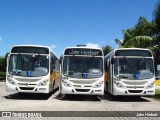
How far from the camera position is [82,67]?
2017cm

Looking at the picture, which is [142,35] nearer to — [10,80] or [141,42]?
[141,42]

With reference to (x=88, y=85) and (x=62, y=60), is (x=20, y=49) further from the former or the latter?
(x=88, y=85)

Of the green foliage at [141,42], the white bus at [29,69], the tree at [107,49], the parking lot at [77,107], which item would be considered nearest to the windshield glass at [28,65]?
the white bus at [29,69]

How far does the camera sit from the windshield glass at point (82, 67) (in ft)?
65.6

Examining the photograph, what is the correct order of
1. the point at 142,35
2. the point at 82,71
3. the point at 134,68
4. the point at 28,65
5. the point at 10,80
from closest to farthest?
the point at 10,80, the point at 82,71, the point at 28,65, the point at 134,68, the point at 142,35

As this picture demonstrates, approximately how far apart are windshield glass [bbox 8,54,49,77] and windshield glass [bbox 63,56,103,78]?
1187 mm

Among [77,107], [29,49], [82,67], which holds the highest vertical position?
[29,49]

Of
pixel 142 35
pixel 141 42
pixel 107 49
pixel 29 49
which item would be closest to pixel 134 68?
pixel 29 49

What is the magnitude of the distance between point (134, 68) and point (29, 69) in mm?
5776

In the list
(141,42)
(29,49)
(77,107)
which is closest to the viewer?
(77,107)

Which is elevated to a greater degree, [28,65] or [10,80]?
[28,65]

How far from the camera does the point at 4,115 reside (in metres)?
12.5

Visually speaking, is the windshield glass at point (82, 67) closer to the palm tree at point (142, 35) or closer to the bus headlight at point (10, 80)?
the bus headlight at point (10, 80)

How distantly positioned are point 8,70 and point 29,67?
3.74 ft
